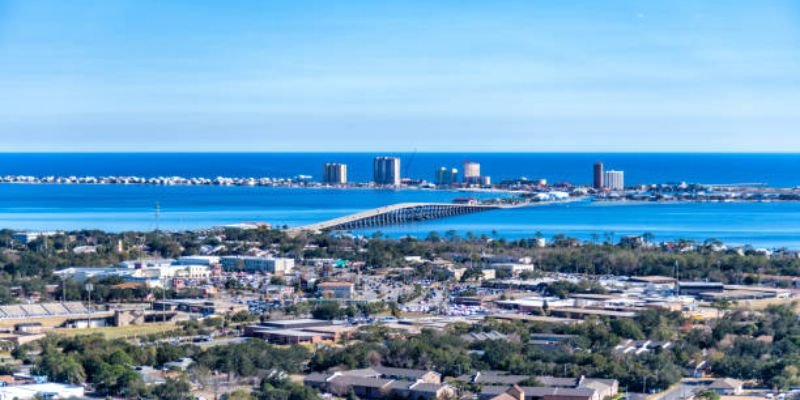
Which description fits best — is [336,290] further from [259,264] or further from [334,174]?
[334,174]

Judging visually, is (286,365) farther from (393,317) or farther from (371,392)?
(393,317)

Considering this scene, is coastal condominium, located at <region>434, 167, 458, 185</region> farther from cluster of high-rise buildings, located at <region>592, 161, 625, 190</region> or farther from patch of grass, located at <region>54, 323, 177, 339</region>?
patch of grass, located at <region>54, 323, 177, 339</region>

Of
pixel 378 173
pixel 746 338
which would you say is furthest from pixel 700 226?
pixel 378 173

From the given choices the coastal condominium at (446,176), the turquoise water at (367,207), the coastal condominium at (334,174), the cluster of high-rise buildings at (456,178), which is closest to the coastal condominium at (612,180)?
the cluster of high-rise buildings at (456,178)

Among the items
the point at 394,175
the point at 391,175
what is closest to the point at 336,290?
the point at 394,175

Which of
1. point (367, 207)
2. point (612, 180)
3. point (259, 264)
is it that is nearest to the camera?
point (259, 264)

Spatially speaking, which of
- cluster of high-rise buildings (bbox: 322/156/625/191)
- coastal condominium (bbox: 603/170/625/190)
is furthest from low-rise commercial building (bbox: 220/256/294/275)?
cluster of high-rise buildings (bbox: 322/156/625/191)
